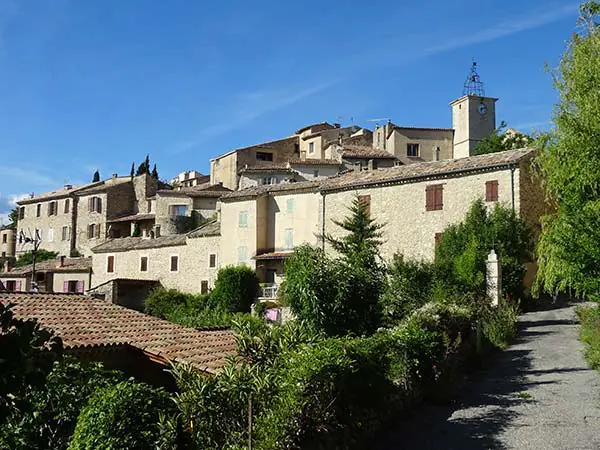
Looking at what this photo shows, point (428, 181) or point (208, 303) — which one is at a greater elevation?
point (428, 181)

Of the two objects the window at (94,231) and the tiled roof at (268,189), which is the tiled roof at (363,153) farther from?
the window at (94,231)

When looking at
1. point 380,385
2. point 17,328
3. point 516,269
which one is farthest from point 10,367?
point 516,269

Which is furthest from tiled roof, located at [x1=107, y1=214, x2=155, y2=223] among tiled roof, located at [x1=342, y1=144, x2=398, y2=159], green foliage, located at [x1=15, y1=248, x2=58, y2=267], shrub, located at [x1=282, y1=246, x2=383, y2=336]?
shrub, located at [x1=282, y1=246, x2=383, y2=336]

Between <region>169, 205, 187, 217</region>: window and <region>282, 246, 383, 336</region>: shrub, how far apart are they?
128 ft

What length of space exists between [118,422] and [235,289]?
106 feet

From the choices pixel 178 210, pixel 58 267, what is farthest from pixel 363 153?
pixel 58 267

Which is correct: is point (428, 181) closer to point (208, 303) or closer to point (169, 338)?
point (208, 303)

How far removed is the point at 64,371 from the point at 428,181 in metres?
26.6

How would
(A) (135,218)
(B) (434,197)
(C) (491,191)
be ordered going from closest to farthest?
(C) (491,191), (B) (434,197), (A) (135,218)

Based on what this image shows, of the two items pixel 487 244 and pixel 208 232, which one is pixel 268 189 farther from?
pixel 487 244

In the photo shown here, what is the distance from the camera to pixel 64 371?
6.97 meters

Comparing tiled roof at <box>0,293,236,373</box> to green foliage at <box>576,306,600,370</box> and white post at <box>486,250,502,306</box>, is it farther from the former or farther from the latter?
white post at <box>486,250,502,306</box>

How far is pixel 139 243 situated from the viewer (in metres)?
45.8

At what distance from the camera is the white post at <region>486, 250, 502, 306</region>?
22.4 metres
